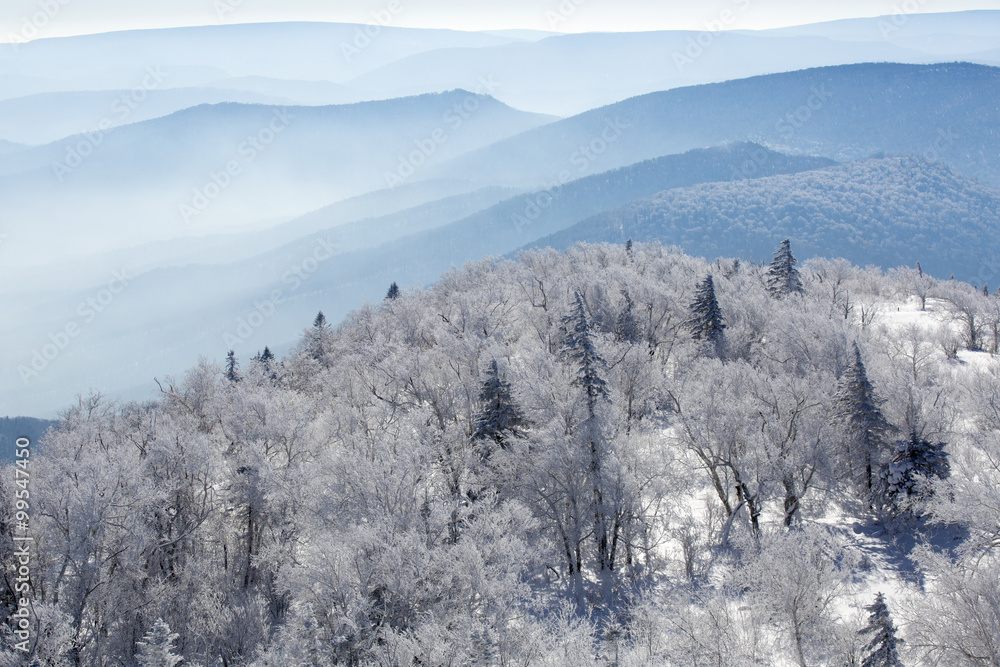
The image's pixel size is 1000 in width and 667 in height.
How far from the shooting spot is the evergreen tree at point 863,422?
2811 cm

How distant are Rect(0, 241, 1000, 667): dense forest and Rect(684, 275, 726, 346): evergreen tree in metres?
4.26

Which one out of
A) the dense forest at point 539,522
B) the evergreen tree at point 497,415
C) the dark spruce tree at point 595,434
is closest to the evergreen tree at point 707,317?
the dense forest at point 539,522

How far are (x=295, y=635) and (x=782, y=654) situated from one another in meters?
17.7

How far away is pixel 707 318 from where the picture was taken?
1693 inches

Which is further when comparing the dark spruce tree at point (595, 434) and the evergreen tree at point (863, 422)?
the evergreen tree at point (863, 422)

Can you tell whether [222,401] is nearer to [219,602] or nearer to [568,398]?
[219,602]

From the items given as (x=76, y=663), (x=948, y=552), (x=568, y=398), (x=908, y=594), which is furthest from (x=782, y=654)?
(x=76, y=663)

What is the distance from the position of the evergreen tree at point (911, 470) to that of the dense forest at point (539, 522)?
112mm

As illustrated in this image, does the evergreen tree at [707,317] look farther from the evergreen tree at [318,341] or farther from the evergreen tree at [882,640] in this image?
the evergreen tree at [318,341]

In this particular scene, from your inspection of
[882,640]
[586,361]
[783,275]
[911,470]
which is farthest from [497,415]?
[783,275]

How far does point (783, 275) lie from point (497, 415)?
153 feet

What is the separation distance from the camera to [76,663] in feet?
69.6

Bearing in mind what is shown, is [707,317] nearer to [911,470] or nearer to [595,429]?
[911,470]

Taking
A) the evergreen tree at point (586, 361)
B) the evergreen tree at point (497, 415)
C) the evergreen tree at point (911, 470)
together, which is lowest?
the evergreen tree at point (911, 470)
